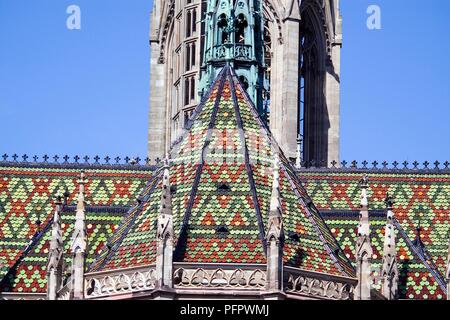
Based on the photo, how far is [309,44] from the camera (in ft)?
323

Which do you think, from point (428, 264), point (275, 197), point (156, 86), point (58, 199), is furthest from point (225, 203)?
point (156, 86)

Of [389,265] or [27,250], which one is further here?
[27,250]

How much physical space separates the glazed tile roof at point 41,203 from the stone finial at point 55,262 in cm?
235

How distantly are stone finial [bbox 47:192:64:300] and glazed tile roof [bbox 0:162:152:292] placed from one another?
2.35 m

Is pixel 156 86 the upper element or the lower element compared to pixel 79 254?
upper

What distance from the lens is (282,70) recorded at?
312 ft

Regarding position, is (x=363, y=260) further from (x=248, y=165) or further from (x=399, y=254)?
(x=399, y=254)

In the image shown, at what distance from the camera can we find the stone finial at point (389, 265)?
2251 inches

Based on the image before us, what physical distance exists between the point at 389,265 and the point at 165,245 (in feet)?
23.7

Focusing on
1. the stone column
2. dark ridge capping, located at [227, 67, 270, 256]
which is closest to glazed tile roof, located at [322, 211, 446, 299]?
dark ridge capping, located at [227, 67, 270, 256]

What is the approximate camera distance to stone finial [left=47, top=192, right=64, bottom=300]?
182ft
